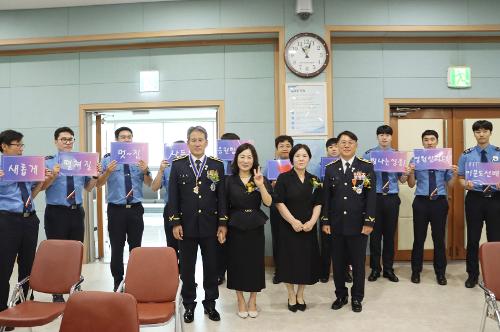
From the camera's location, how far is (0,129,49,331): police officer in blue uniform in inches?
118

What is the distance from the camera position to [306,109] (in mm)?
4613

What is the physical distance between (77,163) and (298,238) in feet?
7.12

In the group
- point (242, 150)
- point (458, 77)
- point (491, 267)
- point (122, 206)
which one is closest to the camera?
point (491, 267)

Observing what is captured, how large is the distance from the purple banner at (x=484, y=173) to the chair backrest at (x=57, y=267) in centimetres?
372

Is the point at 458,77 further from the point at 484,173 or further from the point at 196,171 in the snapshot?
the point at 196,171

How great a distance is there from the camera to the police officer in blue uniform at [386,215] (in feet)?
13.8

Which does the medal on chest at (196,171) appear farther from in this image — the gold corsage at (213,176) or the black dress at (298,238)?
the black dress at (298,238)

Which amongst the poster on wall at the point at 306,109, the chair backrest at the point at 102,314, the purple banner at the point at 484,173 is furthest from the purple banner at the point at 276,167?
the chair backrest at the point at 102,314

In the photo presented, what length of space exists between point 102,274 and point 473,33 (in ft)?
18.7

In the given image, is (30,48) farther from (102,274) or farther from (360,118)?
(360,118)

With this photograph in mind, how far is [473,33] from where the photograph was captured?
4.80 meters

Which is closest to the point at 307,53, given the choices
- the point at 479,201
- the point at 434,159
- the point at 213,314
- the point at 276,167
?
the point at 276,167

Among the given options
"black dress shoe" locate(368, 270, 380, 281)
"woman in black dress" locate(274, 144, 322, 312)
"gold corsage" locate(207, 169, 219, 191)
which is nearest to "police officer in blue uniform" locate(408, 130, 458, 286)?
"black dress shoe" locate(368, 270, 380, 281)

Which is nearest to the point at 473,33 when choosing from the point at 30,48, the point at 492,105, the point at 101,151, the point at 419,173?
the point at 492,105
